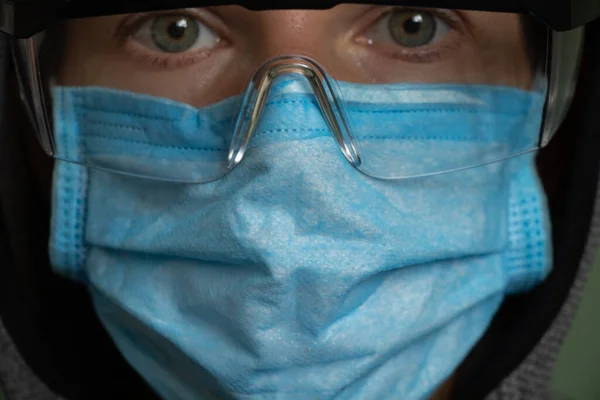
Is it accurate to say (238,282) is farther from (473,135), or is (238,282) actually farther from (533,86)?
(533,86)

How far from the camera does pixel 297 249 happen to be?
2.47 feet

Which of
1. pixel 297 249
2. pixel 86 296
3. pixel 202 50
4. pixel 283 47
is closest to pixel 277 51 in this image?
pixel 283 47

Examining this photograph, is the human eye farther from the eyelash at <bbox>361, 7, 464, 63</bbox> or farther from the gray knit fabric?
the gray knit fabric

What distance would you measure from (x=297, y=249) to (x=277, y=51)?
225 mm

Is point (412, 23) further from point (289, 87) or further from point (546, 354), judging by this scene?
point (546, 354)

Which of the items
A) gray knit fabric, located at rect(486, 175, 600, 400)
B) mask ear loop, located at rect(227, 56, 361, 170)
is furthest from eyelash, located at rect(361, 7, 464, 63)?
gray knit fabric, located at rect(486, 175, 600, 400)

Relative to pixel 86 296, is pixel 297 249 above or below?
above

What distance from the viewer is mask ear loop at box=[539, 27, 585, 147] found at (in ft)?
2.90

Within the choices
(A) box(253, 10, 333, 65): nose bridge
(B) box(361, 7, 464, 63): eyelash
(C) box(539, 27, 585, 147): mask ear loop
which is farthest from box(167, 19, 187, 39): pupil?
(C) box(539, 27, 585, 147): mask ear loop

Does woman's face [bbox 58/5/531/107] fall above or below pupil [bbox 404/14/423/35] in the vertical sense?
below

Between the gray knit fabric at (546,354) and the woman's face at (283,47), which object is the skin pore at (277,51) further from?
the gray knit fabric at (546,354)

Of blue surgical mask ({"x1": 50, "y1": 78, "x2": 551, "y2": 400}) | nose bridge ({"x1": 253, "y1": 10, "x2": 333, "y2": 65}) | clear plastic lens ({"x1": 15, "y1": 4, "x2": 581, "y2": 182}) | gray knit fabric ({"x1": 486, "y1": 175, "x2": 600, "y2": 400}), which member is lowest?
gray knit fabric ({"x1": 486, "y1": 175, "x2": 600, "y2": 400})

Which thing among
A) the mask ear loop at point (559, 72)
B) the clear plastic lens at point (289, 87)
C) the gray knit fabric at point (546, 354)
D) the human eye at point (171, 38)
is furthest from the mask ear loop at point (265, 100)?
the gray knit fabric at point (546, 354)

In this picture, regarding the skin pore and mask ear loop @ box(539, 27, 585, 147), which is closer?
the skin pore
